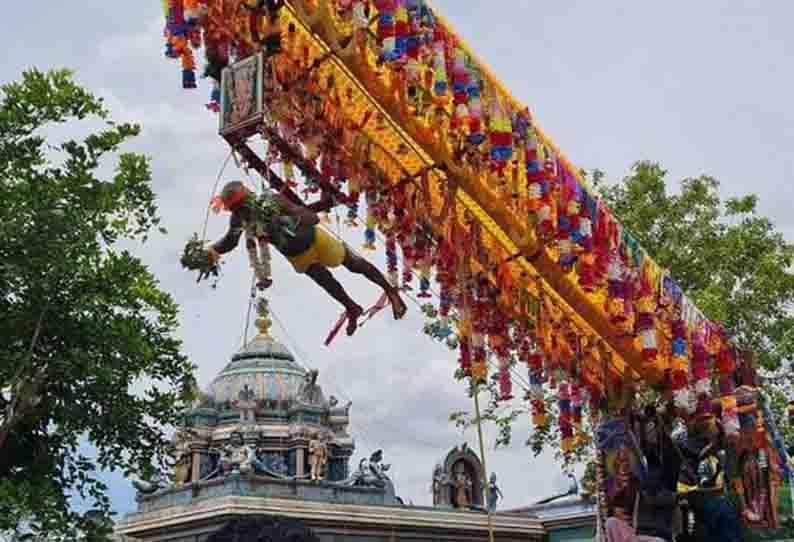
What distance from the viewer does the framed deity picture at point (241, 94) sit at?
491 centimetres

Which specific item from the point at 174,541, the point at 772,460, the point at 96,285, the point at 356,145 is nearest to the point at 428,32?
the point at 356,145

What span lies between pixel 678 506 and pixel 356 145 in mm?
4008

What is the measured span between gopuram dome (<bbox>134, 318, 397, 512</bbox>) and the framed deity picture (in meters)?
18.5

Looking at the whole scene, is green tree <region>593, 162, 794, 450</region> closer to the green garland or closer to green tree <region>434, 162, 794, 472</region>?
green tree <region>434, 162, 794, 472</region>

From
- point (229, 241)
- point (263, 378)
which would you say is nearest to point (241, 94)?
point (229, 241)

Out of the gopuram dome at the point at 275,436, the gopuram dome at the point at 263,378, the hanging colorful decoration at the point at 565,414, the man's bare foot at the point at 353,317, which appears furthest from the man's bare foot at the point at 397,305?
the gopuram dome at the point at 263,378

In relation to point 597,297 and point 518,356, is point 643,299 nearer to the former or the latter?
point 597,297

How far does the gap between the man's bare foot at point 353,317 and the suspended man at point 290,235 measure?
1.8 inches

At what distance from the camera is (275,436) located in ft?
91.6

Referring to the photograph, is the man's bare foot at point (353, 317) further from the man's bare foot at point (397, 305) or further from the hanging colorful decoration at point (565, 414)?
the hanging colorful decoration at point (565, 414)

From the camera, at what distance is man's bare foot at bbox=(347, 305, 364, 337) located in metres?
5.55

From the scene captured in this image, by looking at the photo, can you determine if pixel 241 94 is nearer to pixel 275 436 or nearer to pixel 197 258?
pixel 197 258

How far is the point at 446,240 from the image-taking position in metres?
6.79

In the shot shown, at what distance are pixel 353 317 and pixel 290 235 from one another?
33.9 inches
